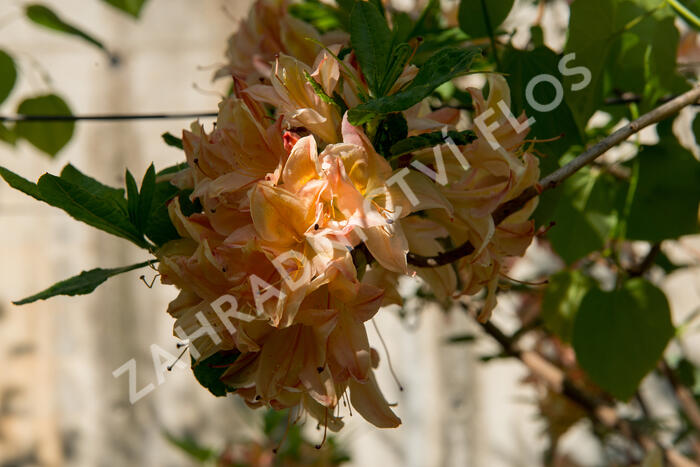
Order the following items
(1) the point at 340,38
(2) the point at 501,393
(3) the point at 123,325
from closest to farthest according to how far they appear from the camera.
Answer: (1) the point at 340,38
(2) the point at 501,393
(3) the point at 123,325

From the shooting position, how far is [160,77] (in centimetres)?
207

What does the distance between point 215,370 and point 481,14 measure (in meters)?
0.30

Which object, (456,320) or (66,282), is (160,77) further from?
(66,282)

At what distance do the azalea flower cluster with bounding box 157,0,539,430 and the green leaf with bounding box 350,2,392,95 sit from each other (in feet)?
0.04

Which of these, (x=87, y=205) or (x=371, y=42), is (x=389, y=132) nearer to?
(x=371, y=42)

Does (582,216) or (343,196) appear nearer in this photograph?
(343,196)

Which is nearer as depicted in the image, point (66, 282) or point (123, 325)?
point (66, 282)

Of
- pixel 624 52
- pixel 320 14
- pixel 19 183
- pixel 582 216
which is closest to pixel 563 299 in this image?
pixel 582 216

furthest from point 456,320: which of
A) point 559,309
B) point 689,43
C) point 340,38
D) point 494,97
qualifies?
point 494,97

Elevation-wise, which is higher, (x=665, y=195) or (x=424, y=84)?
(x=424, y=84)

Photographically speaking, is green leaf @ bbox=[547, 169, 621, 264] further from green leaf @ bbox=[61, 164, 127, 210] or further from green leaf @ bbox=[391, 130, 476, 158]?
green leaf @ bbox=[61, 164, 127, 210]

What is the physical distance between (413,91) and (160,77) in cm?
189

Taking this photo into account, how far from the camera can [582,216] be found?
0.55 metres

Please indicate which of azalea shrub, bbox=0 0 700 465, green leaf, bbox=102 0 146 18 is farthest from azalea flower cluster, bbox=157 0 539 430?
green leaf, bbox=102 0 146 18
